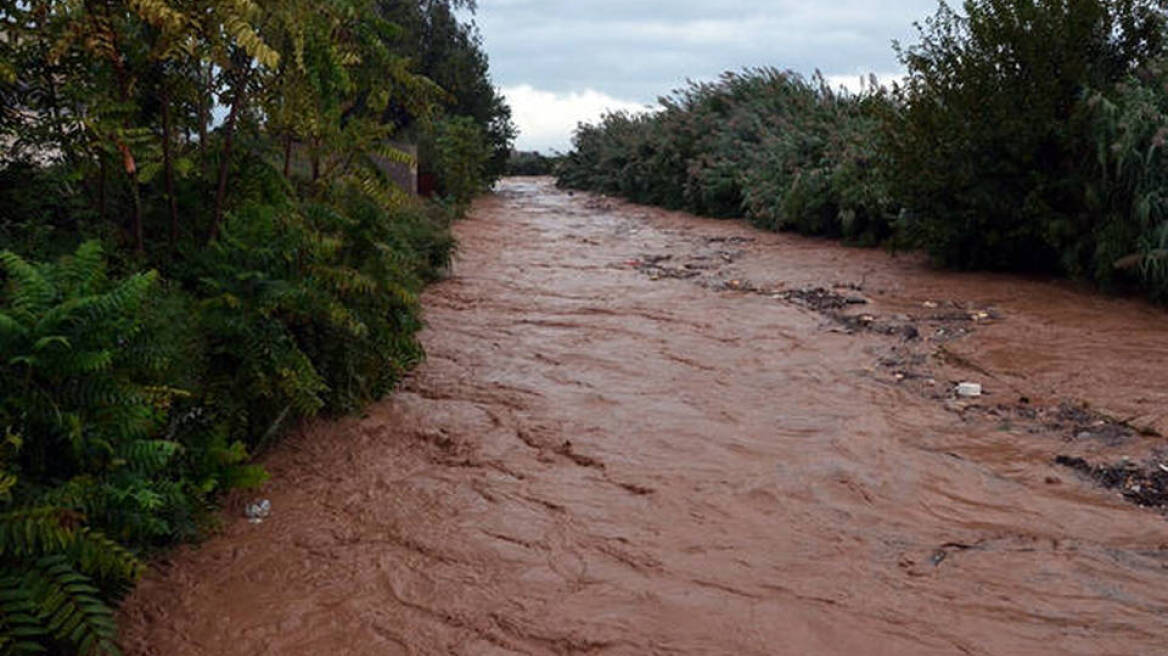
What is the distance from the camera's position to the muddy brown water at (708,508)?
306 centimetres

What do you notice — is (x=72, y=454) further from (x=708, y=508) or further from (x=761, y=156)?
(x=761, y=156)

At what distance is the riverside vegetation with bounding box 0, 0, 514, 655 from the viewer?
2.73m

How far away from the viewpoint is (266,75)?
5082 millimetres

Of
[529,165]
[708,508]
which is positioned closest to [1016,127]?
[708,508]

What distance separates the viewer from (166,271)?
468 cm

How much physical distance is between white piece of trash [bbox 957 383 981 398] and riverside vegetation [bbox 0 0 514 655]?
3.33 m

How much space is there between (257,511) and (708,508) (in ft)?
6.31

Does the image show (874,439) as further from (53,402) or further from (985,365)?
(53,402)

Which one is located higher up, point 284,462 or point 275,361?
point 275,361

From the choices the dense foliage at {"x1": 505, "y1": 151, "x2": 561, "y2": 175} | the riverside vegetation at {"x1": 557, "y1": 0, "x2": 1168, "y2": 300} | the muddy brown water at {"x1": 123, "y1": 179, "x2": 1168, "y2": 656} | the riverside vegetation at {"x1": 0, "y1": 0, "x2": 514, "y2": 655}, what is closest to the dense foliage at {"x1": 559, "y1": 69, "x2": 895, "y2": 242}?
the riverside vegetation at {"x1": 557, "y1": 0, "x2": 1168, "y2": 300}

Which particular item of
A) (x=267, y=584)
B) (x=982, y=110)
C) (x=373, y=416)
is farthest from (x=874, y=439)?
(x=982, y=110)

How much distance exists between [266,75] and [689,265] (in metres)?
7.48

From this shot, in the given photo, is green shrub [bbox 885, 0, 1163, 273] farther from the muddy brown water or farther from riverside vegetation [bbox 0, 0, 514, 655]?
riverside vegetation [bbox 0, 0, 514, 655]

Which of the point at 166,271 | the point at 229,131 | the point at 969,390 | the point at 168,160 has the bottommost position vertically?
the point at 969,390
